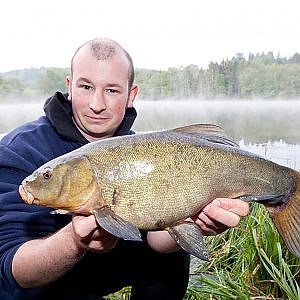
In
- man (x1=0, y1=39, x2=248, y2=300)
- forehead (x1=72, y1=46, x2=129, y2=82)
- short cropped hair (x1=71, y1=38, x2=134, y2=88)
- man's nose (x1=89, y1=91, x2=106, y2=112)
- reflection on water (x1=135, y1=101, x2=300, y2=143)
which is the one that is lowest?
reflection on water (x1=135, y1=101, x2=300, y2=143)

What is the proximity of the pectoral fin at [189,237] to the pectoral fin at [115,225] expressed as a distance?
19 cm

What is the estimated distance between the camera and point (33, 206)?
5.64ft

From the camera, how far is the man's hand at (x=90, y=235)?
4.16 ft

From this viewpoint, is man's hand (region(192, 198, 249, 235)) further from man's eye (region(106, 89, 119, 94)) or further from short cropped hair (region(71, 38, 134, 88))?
short cropped hair (region(71, 38, 134, 88))

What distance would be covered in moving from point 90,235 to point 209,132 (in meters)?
0.48

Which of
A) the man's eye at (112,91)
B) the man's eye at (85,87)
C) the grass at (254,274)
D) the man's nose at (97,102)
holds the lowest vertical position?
the grass at (254,274)

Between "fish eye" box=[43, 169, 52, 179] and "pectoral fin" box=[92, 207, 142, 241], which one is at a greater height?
"fish eye" box=[43, 169, 52, 179]

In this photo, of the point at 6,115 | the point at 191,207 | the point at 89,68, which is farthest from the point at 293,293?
the point at 6,115

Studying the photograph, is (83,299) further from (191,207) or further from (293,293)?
(293,293)

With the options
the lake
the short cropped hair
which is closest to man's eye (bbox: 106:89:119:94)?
the short cropped hair

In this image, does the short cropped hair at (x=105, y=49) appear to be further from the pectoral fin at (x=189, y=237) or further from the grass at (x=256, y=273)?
the grass at (x=256, y=273)

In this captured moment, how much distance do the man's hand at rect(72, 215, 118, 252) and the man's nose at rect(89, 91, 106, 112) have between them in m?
0.60

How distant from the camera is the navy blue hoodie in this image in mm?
1606

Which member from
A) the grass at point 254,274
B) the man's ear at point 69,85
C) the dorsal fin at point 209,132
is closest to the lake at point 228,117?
the grass at point 254,274
